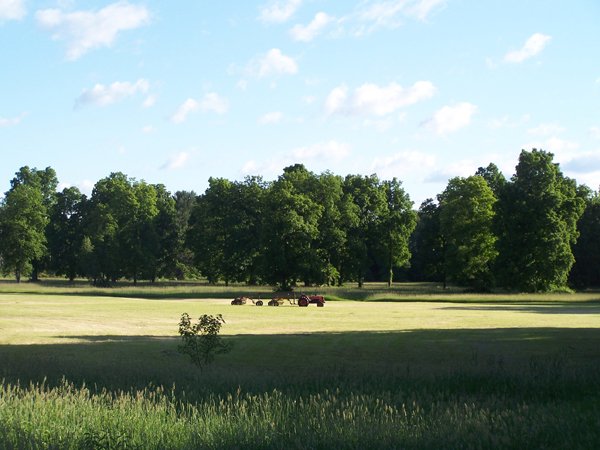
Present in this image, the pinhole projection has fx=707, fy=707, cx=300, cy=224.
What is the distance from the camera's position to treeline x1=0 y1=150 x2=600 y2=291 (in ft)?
258

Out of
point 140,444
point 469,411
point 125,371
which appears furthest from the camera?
point 125,371

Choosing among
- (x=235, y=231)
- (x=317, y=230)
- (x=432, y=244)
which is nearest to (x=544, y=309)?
(x=317, y=230)

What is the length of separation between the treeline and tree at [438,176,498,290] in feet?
0.47

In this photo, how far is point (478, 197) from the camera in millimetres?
86562

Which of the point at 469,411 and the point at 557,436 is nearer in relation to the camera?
the point at 557,436

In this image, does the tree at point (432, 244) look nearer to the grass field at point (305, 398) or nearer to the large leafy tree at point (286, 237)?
the large leafy tree at point (286, 237)

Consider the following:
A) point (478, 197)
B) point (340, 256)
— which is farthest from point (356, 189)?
point (478, 197)

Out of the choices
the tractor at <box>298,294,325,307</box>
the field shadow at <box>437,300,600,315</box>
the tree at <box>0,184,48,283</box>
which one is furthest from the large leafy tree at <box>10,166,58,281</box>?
the field shadow at <box>437,300,600,315</box>

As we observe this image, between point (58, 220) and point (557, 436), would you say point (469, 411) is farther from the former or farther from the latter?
point (58, 220)

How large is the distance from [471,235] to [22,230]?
63.8 m

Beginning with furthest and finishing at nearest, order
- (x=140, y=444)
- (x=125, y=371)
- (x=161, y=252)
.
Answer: (x=161, y=252) → (x=125, y=371) → (x=140, y=444)

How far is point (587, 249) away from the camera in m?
90.3

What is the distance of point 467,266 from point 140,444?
8012 cm

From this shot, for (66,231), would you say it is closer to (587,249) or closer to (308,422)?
(587,249)
